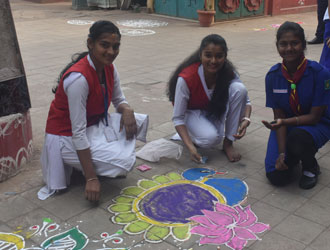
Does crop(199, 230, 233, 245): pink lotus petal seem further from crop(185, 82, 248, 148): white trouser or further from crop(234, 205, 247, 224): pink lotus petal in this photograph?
crop(185, 82, 248, 148): white trouser

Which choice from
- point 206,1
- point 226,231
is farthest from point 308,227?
point 206,1

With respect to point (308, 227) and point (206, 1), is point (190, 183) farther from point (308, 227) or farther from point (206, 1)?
point (206, 1)

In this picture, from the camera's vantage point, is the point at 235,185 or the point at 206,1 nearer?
the point at 235,185

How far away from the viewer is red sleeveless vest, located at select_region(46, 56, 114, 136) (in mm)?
2702

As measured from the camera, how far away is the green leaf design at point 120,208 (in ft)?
8.77

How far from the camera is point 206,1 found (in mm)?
10641

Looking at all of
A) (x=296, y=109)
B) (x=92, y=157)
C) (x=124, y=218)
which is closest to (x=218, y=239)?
(x=124, y=218)

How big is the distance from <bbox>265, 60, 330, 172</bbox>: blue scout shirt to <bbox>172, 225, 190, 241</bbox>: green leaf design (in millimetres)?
824

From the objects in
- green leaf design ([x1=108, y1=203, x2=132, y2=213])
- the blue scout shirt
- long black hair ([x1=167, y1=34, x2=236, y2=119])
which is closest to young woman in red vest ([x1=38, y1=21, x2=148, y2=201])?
green leaf design ([x1=108, y1=203, x2=132, y2=213])

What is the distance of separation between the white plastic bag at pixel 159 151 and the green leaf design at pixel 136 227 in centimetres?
90

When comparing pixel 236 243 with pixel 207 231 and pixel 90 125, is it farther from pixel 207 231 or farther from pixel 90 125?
pixel 90 125

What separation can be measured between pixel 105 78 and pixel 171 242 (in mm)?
1154

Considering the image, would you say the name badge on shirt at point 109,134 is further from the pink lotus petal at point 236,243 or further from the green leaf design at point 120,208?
the pink lotus petal at point 236,243

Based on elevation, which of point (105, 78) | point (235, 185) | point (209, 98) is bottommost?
point (235, 185)
